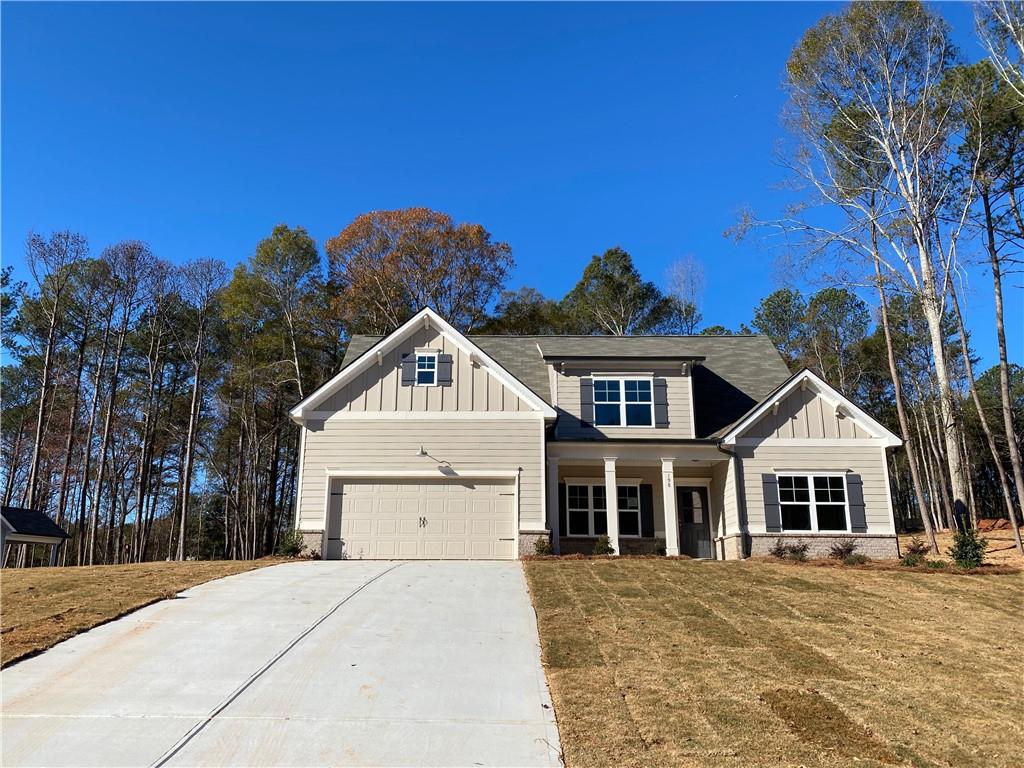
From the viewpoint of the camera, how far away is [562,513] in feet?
63.2

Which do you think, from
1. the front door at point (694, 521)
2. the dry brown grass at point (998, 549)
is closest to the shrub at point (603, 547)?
the front door at point (694, 521)

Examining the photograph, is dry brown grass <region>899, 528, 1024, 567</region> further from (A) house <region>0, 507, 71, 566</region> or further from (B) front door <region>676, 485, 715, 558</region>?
(A) house <region>0, 507, 71, 566</region>

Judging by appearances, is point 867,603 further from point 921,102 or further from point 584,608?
point 921,102

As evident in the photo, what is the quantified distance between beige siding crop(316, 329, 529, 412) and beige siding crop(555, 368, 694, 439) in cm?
169

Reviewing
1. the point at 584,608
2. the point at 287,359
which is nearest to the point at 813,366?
the point at 287,359

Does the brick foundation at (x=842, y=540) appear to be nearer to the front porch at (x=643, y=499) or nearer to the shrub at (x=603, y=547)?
the front porch at (x=643, y=499)

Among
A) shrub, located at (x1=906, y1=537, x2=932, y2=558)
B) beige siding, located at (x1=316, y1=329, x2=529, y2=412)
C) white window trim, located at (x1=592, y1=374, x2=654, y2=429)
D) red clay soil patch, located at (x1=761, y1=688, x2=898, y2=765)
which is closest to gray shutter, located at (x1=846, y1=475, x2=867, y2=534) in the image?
shrub, located at (x1=906, y1=537, x2=932, y2=558)

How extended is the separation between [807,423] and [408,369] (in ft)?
34.1

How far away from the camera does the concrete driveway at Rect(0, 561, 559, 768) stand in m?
5.18

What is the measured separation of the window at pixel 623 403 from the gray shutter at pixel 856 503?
5121mm

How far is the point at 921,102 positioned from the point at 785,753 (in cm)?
2084

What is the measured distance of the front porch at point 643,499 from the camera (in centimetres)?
1805

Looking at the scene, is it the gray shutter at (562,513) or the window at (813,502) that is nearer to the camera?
the window at (813,502)

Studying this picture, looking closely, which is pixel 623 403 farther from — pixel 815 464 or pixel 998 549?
pixel 998 549
